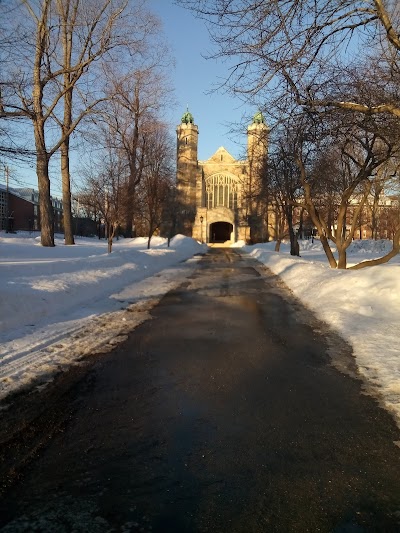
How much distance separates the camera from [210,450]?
10.8 ft

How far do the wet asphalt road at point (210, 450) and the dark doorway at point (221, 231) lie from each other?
281ft

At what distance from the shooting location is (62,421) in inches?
152

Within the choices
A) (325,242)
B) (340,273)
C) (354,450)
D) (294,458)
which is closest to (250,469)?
(294,458)

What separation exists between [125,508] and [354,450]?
183cm

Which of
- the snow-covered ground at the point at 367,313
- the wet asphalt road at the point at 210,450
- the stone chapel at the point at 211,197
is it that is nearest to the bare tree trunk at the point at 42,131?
the snow-covered ground at the point at 367,313

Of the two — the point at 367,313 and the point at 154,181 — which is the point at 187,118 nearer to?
the point at 154,181

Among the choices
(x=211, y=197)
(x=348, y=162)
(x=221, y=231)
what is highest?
(x=211, y=197)

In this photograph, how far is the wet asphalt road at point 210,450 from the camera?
98.8 inches

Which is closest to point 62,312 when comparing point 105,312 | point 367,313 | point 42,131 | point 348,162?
point 105,312

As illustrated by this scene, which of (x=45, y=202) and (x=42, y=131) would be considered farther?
(x=45, y=202)

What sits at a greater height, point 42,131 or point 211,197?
point 211,197

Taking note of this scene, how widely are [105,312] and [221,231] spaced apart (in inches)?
3343

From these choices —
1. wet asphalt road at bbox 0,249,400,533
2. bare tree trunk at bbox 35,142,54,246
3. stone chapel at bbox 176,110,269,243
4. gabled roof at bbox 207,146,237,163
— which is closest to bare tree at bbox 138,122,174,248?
bare tree trunk at bbox 35,142,54,246

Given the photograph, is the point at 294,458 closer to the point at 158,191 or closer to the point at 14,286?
the point at 14,286
